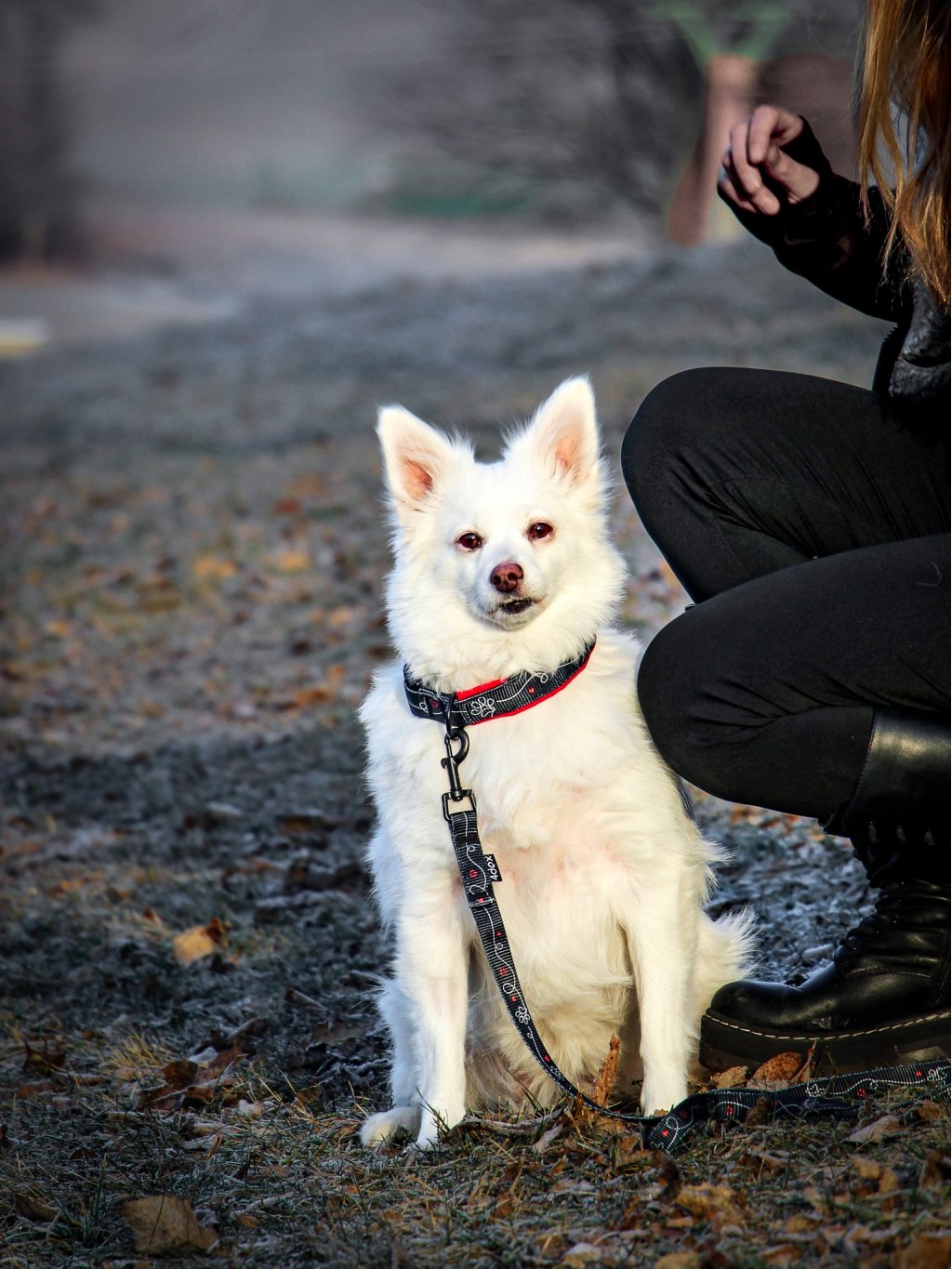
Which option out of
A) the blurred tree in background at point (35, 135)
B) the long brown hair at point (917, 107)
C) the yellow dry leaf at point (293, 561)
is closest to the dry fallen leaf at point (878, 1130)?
the long brown hair at point (917, 107)

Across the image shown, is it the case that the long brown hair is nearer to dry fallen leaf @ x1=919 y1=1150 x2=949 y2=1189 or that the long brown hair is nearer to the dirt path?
dry fallen leaf @ x1=919 y1=1150 x2=949 y2=1189

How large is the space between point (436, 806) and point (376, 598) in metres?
4.43

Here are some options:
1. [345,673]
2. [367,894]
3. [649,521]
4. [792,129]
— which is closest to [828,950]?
[649,521]

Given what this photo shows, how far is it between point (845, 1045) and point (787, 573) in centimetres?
92

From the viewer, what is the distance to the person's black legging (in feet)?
6.56

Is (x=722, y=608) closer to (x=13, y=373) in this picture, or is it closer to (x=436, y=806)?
(x=436, y=806)

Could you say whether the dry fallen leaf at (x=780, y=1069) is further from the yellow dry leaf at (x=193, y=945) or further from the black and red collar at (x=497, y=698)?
the yellow dry leaf at (x=193, y=945)

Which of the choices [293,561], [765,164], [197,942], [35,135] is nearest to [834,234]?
[765,164]

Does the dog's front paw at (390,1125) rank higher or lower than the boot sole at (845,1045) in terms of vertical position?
lower

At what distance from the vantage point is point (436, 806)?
2383 millimetres

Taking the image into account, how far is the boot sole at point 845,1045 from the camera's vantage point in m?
2.18

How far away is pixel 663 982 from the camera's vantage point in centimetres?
228

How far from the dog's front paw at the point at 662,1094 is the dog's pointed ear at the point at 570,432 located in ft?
4.34

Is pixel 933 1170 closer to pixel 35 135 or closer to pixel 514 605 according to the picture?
pixel 514 605
